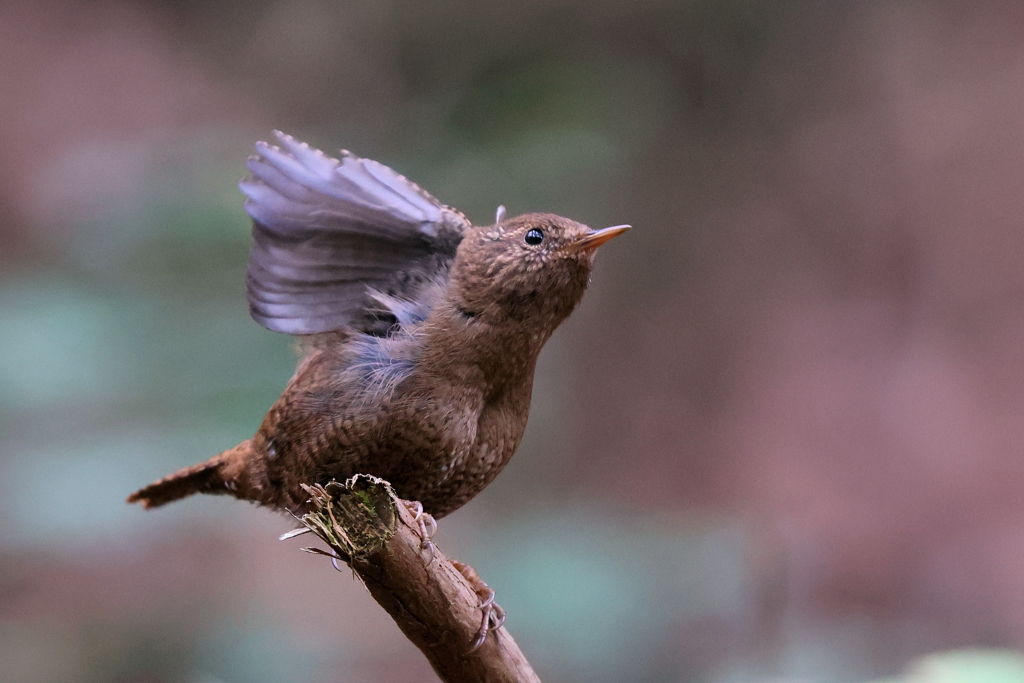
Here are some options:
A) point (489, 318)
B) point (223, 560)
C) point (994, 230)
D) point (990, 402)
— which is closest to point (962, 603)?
point (990, 402)

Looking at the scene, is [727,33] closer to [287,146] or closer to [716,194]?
[716,194]

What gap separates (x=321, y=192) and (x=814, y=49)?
2.65 meters

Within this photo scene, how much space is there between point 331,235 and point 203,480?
2.64 feet

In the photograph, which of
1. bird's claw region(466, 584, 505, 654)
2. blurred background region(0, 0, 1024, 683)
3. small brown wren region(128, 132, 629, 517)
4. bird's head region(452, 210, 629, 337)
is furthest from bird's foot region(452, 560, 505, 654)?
blurred background region(0, 0, 1024, 683)

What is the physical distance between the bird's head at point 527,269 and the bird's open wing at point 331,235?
0.11 metres

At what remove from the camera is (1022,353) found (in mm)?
3637

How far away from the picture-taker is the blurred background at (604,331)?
3240mm

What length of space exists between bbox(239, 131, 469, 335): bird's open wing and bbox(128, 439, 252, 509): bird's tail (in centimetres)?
39

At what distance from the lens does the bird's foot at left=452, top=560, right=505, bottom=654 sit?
1.71 metres

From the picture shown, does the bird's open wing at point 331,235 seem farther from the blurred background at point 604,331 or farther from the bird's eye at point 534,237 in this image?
the blurred background at point 604,331

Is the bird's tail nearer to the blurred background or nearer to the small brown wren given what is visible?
the small brown wren

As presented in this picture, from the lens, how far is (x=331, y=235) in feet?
6.14

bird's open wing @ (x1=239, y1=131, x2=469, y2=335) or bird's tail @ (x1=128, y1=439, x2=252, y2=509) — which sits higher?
bird's open wing @ (x1=239, y1=131, x2=469, y2=335)

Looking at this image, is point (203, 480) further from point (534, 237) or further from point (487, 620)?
point (534, 237)
